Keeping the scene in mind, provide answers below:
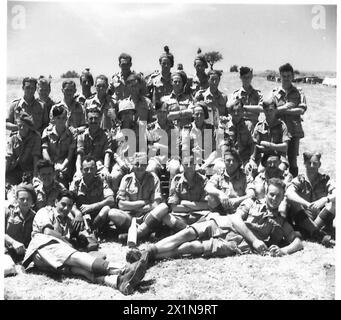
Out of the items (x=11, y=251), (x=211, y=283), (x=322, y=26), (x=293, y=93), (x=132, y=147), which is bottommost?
(x=211, y=283)

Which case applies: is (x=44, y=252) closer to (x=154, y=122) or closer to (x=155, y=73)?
(x=154, y=122)

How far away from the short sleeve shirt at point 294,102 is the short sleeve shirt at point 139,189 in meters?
2.86

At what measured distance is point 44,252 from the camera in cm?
638

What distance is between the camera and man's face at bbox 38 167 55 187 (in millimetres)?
7301

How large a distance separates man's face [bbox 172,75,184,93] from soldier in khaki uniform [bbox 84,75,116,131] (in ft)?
3.88

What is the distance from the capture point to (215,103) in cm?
942

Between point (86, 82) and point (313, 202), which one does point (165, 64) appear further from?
point (313, 202)

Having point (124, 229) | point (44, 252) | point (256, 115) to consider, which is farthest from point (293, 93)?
point (44, 252)

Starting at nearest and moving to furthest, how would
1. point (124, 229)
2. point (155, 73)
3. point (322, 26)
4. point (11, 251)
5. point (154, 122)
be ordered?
point (11, 251)
point (124, 229)
point (322, 26)
point (154, 122)
point (155, 73)

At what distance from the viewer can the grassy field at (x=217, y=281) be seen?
6231 millimetres

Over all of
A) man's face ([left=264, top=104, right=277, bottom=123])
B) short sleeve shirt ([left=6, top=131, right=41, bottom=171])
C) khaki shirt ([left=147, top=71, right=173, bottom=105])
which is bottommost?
short sleeve shirt ([left=6, top=131, right=41, bottom=171])

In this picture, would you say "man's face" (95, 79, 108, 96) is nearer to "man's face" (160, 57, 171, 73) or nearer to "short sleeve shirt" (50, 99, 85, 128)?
"short sleeve shirt" (50, 99, 85, 128)

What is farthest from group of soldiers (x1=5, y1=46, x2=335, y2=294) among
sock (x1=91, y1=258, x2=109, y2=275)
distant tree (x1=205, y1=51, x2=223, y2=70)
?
distant tree (x1=205, y1=51, x2=223, y2=70)

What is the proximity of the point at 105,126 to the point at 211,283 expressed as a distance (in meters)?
4.09
